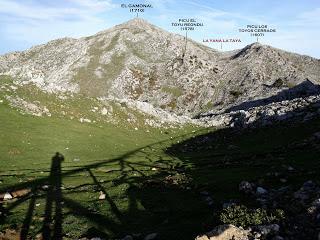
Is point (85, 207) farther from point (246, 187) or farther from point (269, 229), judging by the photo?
point (269, 229)

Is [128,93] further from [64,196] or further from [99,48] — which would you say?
[64,196]

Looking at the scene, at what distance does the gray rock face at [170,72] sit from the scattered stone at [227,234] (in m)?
118

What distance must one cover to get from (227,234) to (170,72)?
155 m

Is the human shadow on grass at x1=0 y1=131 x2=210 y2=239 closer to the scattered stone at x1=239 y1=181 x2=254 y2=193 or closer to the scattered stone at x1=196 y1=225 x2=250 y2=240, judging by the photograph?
the scattered stone at x1=196 y1=225 x2=250 y2=240

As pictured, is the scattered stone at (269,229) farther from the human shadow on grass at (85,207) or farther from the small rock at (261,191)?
the small rock at (261,191)

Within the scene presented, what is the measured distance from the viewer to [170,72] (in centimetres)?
17012

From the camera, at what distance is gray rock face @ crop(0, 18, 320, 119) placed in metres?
150

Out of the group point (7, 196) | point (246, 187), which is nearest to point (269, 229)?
point (246, 187)

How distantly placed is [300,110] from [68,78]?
4531 inches

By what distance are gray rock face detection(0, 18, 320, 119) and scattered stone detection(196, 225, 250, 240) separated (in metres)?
118

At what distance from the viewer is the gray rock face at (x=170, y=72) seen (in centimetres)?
14950

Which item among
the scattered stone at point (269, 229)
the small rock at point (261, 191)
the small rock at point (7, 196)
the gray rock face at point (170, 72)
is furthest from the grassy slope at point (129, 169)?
the gray rock face at point (170, 72)

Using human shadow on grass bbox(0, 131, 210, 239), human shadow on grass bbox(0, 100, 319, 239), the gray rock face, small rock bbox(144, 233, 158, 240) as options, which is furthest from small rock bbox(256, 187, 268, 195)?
the gray rock face

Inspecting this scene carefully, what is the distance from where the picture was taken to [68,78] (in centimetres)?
16425
